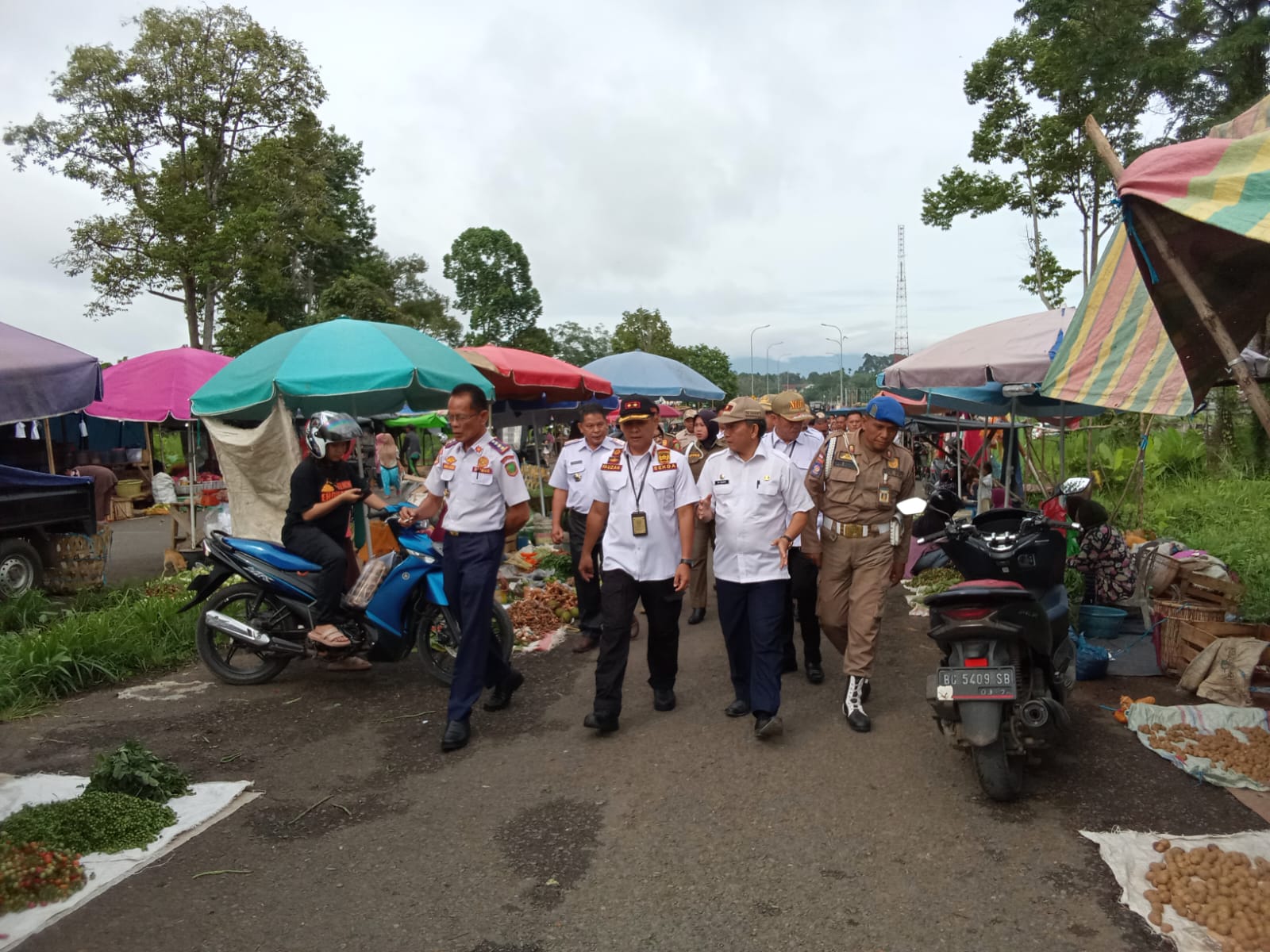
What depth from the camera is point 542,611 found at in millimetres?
8156

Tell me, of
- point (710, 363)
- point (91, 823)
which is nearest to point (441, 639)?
point (91, 823)

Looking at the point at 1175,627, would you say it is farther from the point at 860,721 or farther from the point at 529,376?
the point at 529,376

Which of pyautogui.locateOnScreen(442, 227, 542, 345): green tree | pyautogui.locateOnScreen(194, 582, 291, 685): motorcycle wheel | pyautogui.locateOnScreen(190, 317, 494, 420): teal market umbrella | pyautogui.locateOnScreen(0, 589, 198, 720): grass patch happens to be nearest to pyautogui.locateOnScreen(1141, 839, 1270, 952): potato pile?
pyautogui.locateOnScreen(194, 582, 291, 685): motorcycle wheel

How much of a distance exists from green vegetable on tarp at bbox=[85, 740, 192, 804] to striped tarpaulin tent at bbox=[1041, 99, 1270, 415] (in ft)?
16.3

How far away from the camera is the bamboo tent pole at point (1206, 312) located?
3.31m

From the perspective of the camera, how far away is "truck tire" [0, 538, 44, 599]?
8633 millimetres

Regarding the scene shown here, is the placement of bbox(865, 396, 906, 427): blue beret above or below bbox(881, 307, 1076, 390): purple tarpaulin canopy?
below

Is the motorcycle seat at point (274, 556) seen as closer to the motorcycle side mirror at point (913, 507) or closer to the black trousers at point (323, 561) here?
the black trousers at point (323, 561)

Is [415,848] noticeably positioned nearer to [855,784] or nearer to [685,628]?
[855,784]

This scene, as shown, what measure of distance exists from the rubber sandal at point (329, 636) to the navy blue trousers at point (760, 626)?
2.60 m

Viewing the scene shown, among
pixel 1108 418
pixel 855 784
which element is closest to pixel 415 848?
pixel 855 784

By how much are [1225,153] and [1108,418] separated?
1631cm

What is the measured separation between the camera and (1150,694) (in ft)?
18.6

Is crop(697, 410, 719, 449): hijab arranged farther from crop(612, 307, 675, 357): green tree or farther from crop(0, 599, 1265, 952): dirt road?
crop(612, 307, 675, 357): green tree
